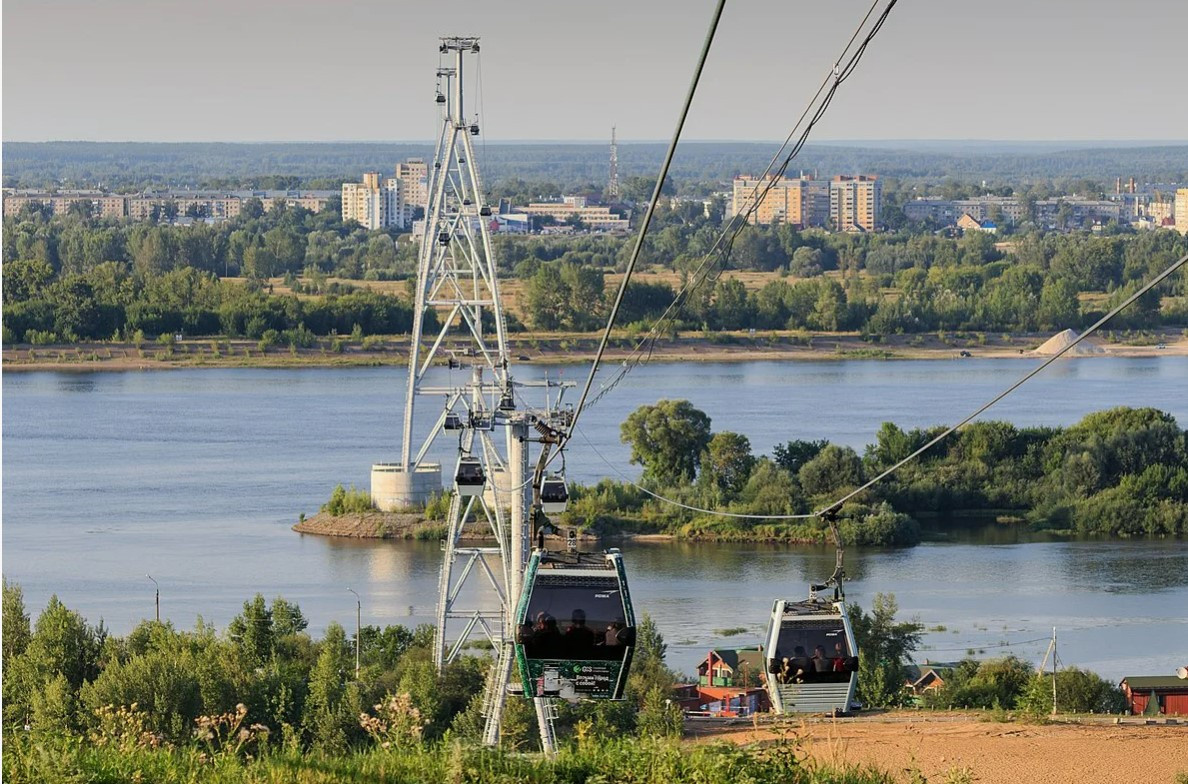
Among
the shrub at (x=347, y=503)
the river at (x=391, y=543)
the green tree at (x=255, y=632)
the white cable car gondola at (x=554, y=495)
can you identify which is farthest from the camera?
the shrub at (x=347, y=503)

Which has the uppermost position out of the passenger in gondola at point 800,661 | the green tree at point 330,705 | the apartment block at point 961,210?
the passenger in gondola at point 800,661

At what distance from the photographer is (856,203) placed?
3201 inches

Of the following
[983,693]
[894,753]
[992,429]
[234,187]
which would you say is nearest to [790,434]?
[992,429]

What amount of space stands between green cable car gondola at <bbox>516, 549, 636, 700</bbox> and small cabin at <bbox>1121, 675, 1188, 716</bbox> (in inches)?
185

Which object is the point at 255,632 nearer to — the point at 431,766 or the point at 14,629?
the point at 14,629

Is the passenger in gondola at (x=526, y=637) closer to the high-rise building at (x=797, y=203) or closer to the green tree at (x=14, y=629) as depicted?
the green tree at (x=14, y=629)

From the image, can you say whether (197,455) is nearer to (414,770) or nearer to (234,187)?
(414,770)

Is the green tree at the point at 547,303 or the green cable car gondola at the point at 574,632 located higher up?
the green cable car gondola at the point at 574,632

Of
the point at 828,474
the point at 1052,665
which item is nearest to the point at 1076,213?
the point at 828,474

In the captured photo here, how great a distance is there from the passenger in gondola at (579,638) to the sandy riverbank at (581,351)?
30.0m

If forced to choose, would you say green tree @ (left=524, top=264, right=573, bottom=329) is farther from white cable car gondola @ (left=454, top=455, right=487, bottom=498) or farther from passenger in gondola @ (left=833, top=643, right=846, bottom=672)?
passenger in gondola @ (left=833, top=643, right=846, bottom=672)

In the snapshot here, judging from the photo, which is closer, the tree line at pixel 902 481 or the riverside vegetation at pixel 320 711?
the riverside vegetation at pixel 320 711

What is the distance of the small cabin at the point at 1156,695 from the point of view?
9.92 m

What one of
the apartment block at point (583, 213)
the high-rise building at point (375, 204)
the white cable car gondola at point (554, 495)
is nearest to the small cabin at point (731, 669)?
the white cable car gondola at point (554, 495)
